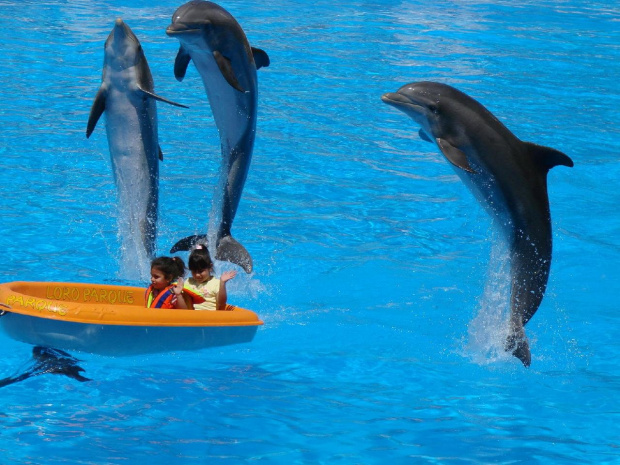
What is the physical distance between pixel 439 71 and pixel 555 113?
301 cm

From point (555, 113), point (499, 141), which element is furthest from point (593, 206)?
point (499, 141)

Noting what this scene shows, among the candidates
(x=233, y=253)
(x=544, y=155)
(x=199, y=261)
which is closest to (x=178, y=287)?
(x=199, y=261)

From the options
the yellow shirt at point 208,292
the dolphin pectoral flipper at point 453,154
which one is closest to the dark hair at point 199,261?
the yellow shirt at point 208,292

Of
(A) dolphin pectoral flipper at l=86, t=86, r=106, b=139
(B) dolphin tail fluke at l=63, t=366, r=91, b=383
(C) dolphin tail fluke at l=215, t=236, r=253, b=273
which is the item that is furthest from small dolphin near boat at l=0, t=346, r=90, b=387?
(A) dolphin pectoral flipper at l=86, t=86, r=106, b=139

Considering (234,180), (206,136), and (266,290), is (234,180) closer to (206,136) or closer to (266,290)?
(266,290)

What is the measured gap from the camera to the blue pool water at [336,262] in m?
6.36

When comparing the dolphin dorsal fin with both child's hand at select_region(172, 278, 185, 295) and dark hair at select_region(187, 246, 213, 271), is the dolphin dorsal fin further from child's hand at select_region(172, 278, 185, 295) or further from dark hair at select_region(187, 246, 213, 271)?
child's hand at select_region(172, 278, 185, 295)

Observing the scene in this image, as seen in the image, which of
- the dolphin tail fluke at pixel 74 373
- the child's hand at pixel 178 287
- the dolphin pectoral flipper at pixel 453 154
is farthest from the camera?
the child's hand at pixel 178 287

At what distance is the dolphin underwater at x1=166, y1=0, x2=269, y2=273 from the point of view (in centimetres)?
745

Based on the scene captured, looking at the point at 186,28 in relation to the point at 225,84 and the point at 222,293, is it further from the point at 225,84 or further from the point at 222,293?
the point at 222,293

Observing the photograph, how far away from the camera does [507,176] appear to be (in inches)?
269

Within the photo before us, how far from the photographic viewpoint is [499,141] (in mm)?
6824

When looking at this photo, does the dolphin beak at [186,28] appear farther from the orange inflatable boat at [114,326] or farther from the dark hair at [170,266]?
the orange inflatable boat at [114,326]

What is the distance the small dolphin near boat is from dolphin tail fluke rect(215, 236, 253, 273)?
1.65m
